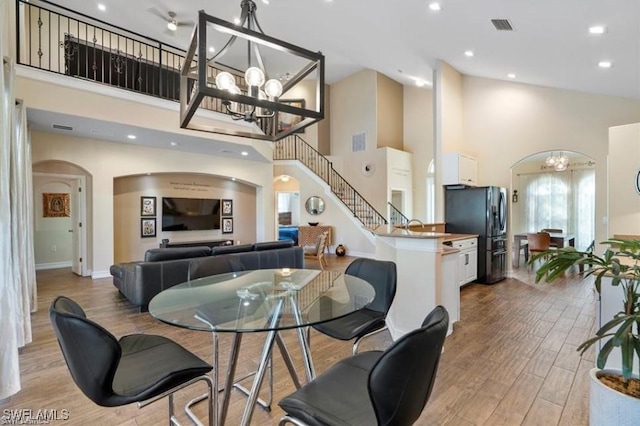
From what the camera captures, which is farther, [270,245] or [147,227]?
[147,227]

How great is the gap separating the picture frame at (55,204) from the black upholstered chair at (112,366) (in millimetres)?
7724

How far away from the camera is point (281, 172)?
9.77m

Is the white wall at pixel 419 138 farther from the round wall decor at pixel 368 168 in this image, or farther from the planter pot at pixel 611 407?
the planter pot at pixel 611 407

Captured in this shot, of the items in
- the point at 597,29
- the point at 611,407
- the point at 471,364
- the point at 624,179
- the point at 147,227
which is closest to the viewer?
the point at 611,407

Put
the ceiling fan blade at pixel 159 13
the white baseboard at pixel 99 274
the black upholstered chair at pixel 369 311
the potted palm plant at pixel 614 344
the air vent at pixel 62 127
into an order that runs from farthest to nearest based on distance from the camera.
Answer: the ceiling fan blade at pixel 159 13
the white baseboard at pixel 99 274
the air vent at pixel 62 127
the black upholstered chair at pixel 369 311
the potted palm plant at pixel 614 344

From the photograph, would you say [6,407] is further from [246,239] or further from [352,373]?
[246,239]

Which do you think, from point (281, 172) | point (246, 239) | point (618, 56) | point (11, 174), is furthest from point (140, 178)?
point (618, 56)

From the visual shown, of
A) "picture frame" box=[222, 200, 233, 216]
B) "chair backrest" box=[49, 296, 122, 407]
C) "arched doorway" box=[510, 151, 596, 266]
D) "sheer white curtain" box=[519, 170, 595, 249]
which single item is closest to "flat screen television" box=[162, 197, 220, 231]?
"picture frame" box=[222, 200, 233, 216]

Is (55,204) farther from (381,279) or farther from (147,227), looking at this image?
(381,279)

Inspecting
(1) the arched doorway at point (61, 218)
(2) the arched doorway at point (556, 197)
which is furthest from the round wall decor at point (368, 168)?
(1) the arched doorway at point (61, 218)

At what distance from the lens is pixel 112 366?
1.30 metres

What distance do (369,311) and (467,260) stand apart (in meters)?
3.66

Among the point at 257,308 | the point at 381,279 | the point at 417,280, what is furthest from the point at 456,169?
the point at 257,308

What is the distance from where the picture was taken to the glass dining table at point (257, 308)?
5.14ft
